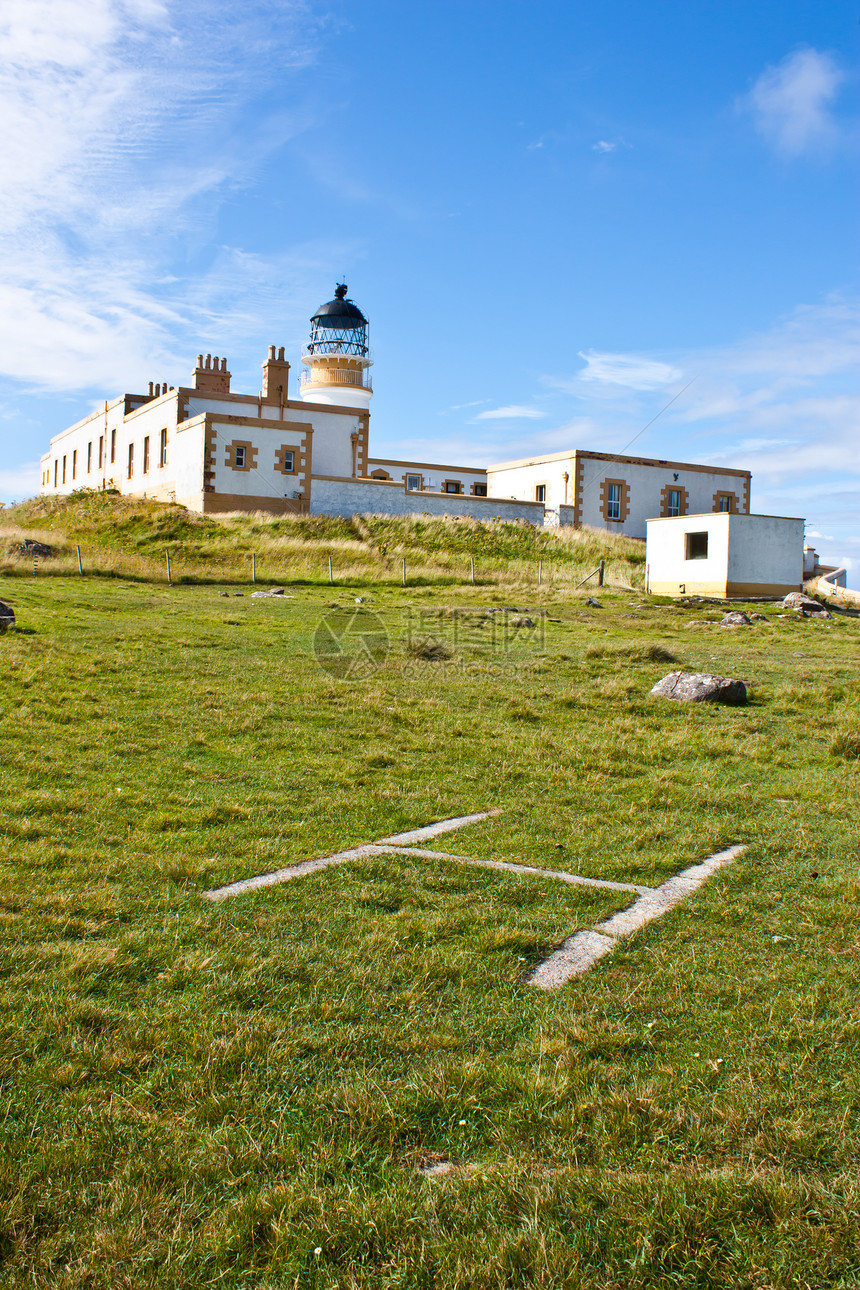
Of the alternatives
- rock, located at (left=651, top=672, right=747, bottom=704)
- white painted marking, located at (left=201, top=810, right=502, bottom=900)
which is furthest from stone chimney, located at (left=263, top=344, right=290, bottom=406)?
white painted marking, located at (left=201, top=810, right=502, bottom=900)

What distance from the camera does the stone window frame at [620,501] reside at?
43.4 m

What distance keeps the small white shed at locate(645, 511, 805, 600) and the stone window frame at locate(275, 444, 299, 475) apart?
15.6 meters

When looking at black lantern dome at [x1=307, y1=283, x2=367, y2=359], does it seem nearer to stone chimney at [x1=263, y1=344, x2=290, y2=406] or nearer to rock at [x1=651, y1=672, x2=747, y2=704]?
stone chimney at [x1=263, y1=344, x2=290, y2=406]

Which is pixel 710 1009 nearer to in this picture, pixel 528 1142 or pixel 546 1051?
pixel 546 1051

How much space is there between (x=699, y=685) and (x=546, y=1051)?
9.15 meters

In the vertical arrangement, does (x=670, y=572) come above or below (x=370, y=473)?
below

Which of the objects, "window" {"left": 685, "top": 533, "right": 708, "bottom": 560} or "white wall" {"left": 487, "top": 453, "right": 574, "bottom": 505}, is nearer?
"window" {"left": 685, "top": 533, "right": 708, "bottom": 560}

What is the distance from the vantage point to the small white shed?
30.5 metres

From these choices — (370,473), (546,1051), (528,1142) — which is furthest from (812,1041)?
(370,473)

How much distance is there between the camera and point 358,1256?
2.44 m

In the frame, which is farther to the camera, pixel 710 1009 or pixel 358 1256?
pixel 710 1009

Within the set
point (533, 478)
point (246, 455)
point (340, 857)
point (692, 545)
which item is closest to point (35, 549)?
point (246, 455)

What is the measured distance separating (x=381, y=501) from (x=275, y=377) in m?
7.77

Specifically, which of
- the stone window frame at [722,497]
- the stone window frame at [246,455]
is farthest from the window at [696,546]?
the stone window frame at [246,455]
